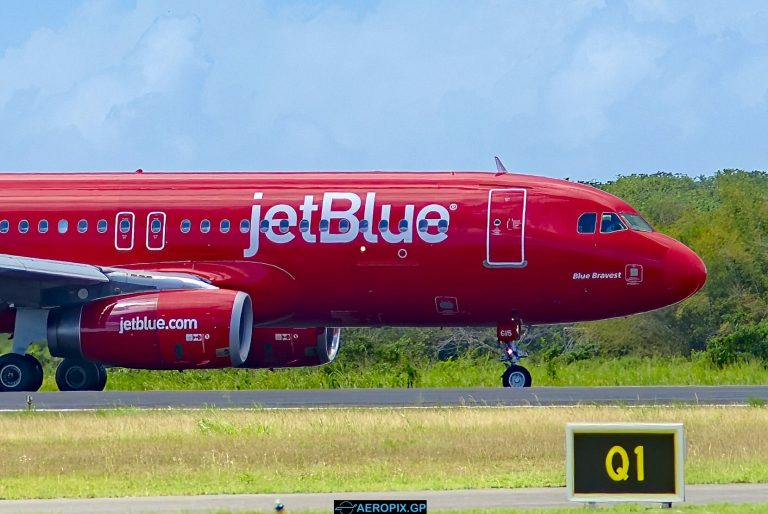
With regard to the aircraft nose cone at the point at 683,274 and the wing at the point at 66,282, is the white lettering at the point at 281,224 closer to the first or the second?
the wing at the point at 66,282

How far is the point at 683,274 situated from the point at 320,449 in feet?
40.3

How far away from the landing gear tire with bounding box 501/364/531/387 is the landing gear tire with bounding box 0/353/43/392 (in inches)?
365

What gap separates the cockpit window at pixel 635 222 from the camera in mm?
31797

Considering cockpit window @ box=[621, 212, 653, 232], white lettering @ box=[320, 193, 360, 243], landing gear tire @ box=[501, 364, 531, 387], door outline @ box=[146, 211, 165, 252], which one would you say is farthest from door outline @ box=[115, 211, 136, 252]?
cockpit window @ box=[621, 212, 653, 232]

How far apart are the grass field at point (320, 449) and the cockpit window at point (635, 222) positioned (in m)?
7.54

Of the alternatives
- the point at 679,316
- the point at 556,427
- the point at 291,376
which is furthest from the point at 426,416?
the point at 679,316

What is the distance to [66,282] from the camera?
3166 centimetres

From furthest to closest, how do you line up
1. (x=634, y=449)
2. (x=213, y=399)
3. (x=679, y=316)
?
(x=679, y=316)
(x=213, y=399)
(x=634, y=449)

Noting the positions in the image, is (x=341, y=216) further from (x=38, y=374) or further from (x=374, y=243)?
(x=38, y=374)

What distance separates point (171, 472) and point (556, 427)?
617cm

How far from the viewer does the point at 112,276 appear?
31.9m

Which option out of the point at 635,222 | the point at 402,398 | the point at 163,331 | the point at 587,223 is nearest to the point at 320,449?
the point at 402,398

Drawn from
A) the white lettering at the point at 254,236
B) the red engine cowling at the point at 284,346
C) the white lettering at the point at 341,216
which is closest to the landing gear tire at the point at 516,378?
the white lettering at the point at 341,216

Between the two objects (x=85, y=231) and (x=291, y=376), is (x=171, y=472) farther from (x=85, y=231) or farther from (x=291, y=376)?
(x=291, y=376)
